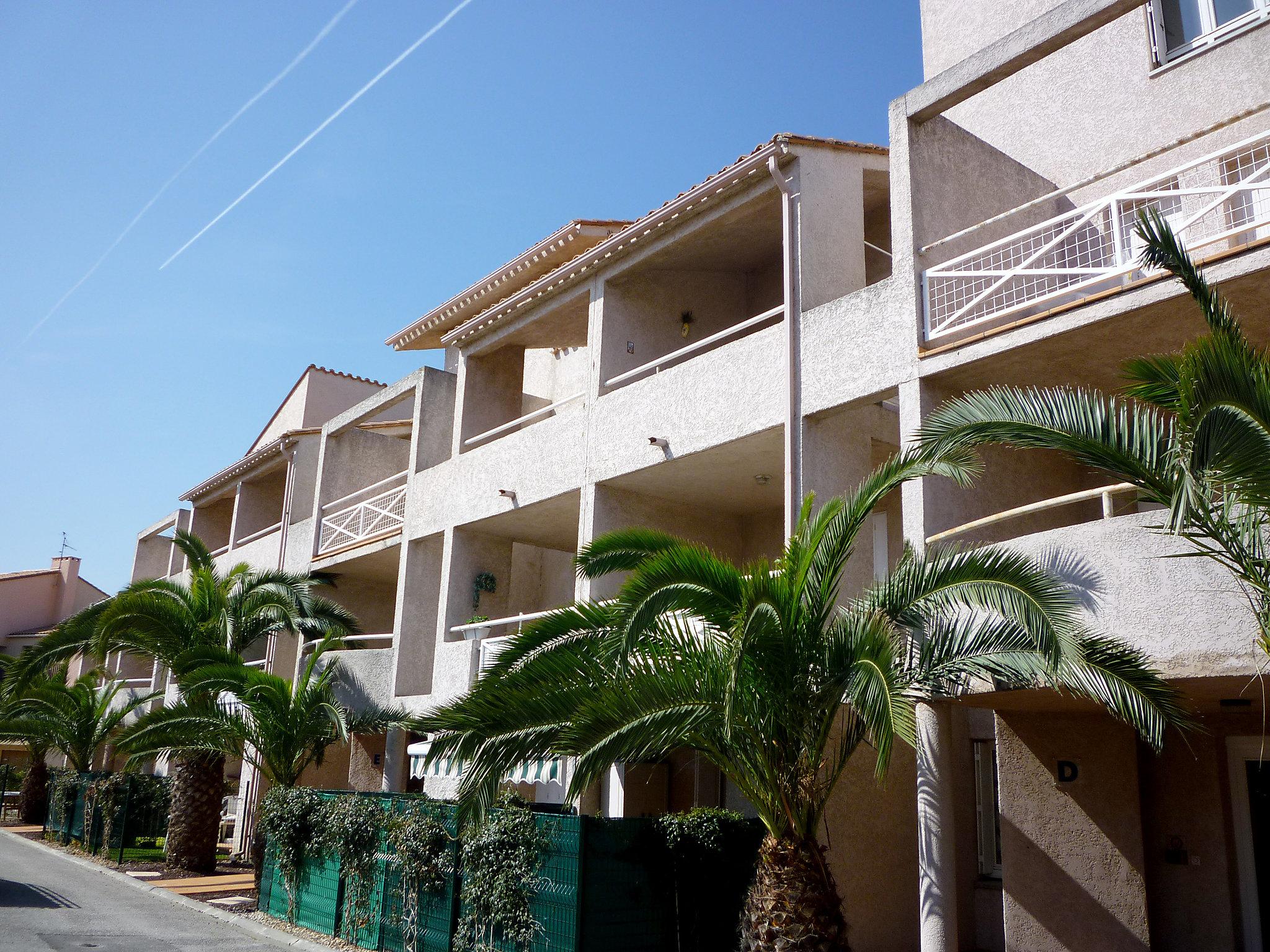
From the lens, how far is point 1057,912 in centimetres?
1274

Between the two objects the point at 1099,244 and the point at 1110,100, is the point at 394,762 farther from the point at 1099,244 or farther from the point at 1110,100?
the point at 1110,100

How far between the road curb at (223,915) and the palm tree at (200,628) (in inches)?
54.7

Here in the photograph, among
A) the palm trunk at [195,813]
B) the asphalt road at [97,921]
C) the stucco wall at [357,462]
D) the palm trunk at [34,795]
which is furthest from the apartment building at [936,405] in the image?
the palm trunk at [34,795]

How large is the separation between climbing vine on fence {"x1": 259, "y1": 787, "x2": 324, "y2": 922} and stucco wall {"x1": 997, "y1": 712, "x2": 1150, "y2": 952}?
10161mm

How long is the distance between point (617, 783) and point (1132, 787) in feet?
24.2

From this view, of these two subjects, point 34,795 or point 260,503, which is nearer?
point 260,503

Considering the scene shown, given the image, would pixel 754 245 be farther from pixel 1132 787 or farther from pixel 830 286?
pixel 1132 787

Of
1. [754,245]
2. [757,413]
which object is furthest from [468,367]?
[757,413]

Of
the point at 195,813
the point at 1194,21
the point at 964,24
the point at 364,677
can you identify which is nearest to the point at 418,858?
the point at 364,677

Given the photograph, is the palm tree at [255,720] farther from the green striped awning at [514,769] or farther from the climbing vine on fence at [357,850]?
the climbing vine on fence at [357,850]

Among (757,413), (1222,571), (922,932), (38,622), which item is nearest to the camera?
(1222,571)

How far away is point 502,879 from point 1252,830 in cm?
887

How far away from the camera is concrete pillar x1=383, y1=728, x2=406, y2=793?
73.1 ft

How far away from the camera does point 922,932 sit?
11.7 metres
